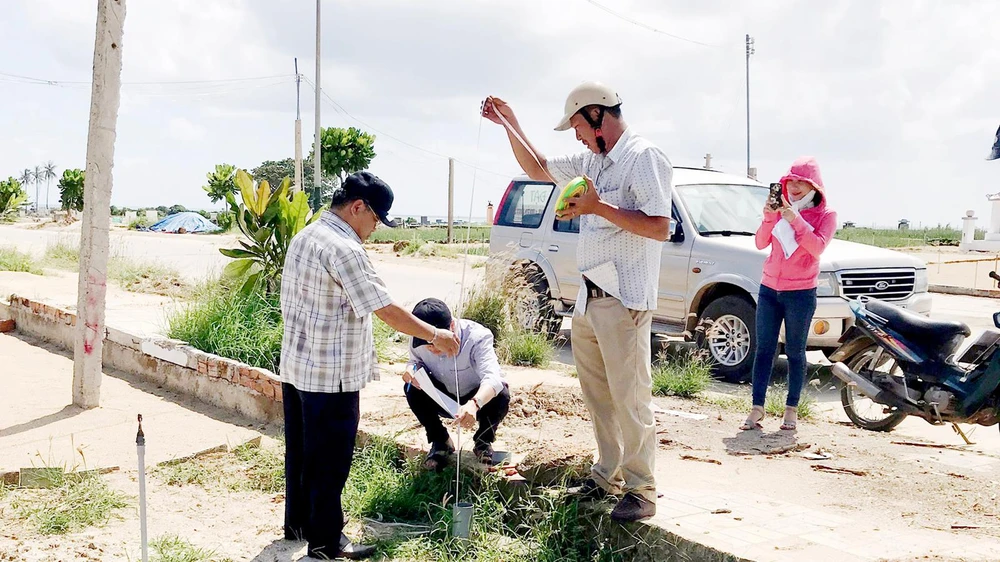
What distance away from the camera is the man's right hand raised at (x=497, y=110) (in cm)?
452

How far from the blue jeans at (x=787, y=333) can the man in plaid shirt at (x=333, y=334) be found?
8.92ft

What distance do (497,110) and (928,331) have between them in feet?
11.2

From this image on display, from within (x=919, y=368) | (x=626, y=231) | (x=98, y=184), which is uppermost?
(x=98, y=184)

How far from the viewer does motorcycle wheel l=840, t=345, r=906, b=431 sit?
641 cm

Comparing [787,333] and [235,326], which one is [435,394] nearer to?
[787,333]

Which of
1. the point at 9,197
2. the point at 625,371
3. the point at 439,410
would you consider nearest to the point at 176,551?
the point at 439,410

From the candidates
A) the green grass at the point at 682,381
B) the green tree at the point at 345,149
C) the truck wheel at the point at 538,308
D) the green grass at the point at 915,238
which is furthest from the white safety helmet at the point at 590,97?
the green tree at the point at 345,149

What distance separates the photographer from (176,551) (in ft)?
14.0

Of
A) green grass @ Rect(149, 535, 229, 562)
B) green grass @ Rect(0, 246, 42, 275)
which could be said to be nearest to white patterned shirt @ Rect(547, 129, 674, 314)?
green grass @ Rect(149, 535, 229, 562)

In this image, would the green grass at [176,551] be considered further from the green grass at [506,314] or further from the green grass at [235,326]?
the green grass at [506,314]

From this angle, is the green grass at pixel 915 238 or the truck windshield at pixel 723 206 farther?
the green grass at pixel 915 238

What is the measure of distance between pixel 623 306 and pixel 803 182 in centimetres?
270

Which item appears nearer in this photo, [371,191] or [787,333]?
[371,191]

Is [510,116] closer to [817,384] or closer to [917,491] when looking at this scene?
[917,491]
